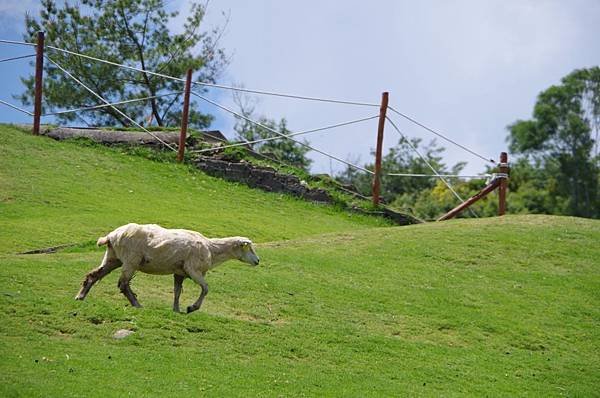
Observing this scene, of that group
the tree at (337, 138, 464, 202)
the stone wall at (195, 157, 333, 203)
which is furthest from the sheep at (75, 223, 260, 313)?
the tree at (337, 138, 464, 202)

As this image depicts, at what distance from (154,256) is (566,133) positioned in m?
61.5

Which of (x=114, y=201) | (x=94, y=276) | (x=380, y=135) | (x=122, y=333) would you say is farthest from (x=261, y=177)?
(x=122, y=333)

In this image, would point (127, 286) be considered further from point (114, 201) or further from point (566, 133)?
point (566, 133)

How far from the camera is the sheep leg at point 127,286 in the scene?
16.4m

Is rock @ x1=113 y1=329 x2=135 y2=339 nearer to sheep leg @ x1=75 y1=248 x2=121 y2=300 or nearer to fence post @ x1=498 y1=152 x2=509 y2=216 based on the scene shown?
sheep leg @ x1=75 y1=248 x2=121 y2=300

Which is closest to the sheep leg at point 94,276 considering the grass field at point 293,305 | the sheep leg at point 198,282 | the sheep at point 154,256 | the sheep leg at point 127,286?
the sheep at point 154,256

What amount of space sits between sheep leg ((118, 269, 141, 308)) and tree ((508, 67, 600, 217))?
57188mm

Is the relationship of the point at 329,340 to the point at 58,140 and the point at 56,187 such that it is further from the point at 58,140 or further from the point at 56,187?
the point at 58,140

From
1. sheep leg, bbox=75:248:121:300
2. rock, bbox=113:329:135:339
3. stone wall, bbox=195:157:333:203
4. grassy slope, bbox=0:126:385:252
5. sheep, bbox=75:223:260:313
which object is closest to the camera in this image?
rock, bbox=113:329:135:339

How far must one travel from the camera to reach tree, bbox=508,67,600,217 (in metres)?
71.0

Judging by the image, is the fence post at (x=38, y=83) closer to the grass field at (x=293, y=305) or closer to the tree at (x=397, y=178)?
the grass field at (x=293, y=305)

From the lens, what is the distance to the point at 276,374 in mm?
14906

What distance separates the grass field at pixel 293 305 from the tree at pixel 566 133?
44.4 m

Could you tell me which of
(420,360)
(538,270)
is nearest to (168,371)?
(420,360)
